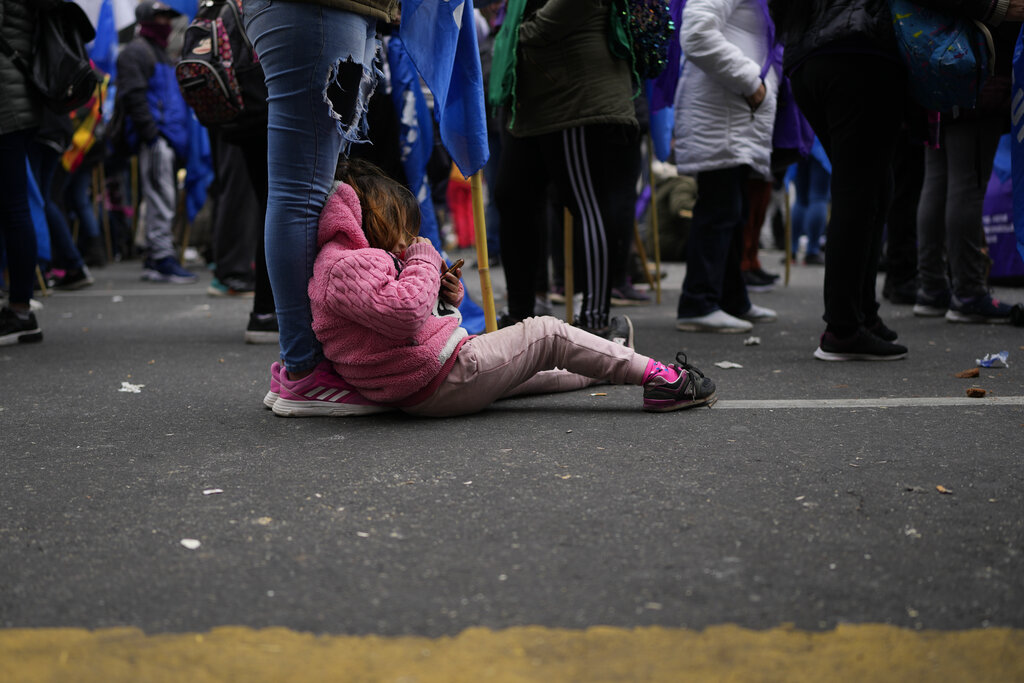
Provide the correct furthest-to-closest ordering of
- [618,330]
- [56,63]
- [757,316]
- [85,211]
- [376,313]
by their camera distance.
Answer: [85,211], [757,316], [56,63], [618,330], [376,313]

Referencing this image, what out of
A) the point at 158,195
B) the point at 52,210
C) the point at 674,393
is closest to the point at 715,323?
the point at 674,393

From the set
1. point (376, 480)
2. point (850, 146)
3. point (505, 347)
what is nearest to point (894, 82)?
point (850, 146)

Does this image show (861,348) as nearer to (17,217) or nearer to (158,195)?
(17,217)

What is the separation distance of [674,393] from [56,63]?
3.18 metres

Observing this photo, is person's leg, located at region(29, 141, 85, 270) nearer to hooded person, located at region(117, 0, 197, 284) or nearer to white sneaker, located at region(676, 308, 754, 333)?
hooded person, located at region(117, 0, 197, 284)

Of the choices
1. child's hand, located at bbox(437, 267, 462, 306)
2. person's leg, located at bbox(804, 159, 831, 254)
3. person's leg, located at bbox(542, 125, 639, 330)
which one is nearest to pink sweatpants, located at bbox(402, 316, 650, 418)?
child's hand, located at bbox(437, 267, 462, 306)

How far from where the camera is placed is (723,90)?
15.4ft

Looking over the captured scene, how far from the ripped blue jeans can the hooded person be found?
5504mm

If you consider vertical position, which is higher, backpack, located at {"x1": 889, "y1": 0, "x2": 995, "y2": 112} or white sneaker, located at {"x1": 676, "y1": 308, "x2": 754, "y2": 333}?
backpack, located at {"x1": 889, "y1": 0, "x2": 995, "y2": 112}

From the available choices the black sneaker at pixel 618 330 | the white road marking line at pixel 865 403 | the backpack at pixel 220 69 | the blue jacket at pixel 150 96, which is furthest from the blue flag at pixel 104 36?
the white road marking line at pixel 865 403

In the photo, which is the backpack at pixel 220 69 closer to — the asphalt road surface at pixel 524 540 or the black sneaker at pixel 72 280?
the asphalt road surface at pixel 524 540

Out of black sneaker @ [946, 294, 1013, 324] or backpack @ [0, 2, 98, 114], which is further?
black sneaker @ [946, 294, 1013, 324]

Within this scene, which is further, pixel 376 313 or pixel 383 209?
pixel 383 209

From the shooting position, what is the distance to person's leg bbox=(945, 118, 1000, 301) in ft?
14.9
